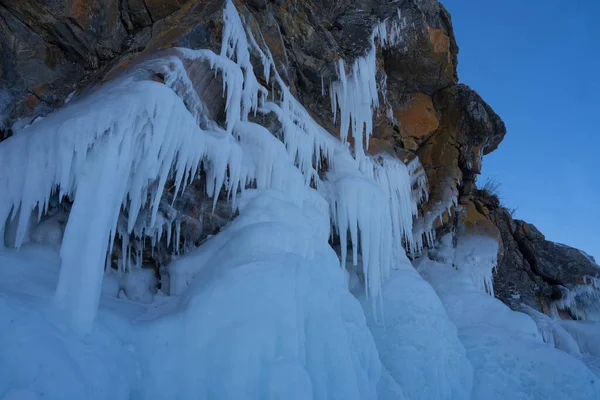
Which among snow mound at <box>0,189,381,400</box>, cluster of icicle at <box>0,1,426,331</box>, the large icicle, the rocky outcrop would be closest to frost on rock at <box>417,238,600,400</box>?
cluster of icicle at <box>0,1,426,331</box>

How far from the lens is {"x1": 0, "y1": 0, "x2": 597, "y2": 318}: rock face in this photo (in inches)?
193

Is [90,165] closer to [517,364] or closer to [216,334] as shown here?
[216,334]

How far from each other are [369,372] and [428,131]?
6.37 m

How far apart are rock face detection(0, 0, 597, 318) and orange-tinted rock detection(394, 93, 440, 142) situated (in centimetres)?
3

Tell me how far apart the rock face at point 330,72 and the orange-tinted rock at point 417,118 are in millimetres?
26

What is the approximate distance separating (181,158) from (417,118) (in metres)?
6.47

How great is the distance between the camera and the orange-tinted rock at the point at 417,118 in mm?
9039

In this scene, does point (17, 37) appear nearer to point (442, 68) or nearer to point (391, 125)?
point (391, 125)

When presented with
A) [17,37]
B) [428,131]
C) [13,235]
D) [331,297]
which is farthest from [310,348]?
[428,131]

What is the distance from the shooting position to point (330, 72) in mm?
7082

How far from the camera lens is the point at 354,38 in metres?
7.88

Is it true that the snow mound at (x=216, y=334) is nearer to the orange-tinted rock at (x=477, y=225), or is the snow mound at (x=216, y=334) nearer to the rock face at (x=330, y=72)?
the rock face at (x=330, y=72)

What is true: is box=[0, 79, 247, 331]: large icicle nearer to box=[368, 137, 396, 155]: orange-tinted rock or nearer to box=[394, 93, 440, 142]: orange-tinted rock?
box=[368, 137, 396, 155]: orange-tinted rock

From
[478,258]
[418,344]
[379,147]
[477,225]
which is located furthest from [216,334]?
[477,225]
